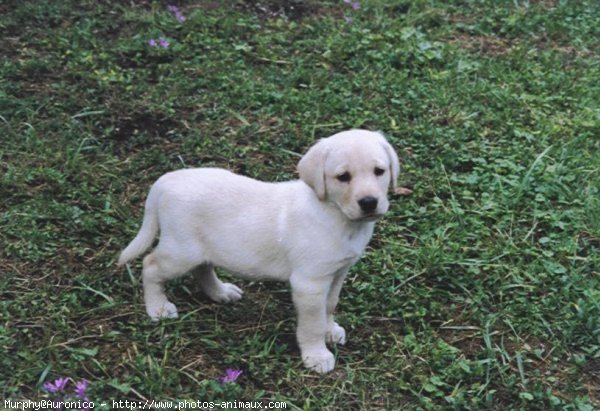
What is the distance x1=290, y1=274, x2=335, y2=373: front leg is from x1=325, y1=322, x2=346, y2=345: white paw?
11cm

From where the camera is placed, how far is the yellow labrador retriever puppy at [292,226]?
387 centimetres

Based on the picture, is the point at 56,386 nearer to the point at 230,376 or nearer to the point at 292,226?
the point at 230,376

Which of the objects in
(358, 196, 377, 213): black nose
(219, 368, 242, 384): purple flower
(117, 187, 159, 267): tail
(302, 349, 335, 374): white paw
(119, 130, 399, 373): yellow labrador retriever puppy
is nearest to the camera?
(358, 196, 377, 213): black nose

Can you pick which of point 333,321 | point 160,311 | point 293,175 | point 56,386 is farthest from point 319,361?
point 293,175

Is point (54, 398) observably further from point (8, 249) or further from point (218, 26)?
point (218, 26)

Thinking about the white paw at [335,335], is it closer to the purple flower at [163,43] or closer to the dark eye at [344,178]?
the dark eye at [344,178]

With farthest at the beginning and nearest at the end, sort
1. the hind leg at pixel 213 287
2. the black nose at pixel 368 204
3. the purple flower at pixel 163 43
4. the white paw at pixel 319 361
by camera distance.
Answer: the purple flower at pixel 163 43
the hind leg at pixel 213 287
the white paw at pixel 319 361
the black nose at pixel 368 204

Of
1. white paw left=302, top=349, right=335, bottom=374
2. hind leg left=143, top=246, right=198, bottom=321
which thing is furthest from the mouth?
hind leg left=143, top=246, right=198, bottom=321

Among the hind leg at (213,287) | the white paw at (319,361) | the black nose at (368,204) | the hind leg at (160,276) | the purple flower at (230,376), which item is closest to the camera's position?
the black nose at (368,204)

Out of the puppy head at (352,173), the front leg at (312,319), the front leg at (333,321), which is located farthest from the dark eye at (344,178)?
the front leg at (333,321)

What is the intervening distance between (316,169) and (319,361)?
100 centimetres

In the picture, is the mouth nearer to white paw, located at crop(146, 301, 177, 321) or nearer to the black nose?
the black nose

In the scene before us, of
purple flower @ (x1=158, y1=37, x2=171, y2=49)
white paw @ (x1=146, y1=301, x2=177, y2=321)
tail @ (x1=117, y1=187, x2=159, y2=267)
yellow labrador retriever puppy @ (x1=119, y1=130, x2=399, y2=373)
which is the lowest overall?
purple flower @ (x1=158, y1=37, x2=171, y2=49)

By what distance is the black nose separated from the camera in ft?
12.3
